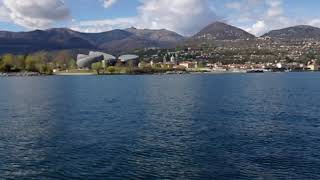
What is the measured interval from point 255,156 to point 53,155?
478 inches

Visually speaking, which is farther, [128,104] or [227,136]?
[128,104]

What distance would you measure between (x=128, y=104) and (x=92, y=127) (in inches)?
884

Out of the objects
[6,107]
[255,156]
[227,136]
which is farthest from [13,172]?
[6,107]

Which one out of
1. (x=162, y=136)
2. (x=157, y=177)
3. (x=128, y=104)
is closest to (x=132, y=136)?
(x=162, y=136)

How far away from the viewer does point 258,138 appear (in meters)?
Answer: 33.4

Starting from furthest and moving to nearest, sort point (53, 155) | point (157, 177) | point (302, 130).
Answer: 1. point (302, 130)
2. point (53, 155)
3. point (157, 177)

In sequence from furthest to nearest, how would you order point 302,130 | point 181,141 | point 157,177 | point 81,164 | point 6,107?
point 6,107 → point 302,130 → point 181,141 → point 81,164 → point 157,177

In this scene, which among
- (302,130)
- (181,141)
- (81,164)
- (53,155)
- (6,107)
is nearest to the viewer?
(81,164)

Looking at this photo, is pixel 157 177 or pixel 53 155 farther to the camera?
pixel 53 155

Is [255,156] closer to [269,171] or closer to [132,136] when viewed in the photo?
[269,171]

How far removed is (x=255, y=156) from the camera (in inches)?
1085

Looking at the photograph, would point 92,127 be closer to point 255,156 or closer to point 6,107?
→ point 255,156

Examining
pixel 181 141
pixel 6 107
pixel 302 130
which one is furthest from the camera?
pixel 6 107

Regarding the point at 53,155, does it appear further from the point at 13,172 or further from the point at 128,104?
the point at 128,104
